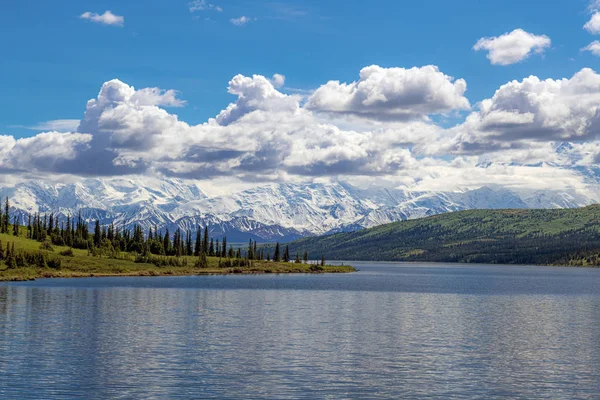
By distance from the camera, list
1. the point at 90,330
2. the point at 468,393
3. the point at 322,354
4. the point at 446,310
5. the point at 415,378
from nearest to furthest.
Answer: the point at 468,393, the point at 415,378, the point at 322,354, the point at 90,330, the point at 446,310

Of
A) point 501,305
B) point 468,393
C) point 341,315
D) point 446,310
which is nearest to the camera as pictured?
point 468,393

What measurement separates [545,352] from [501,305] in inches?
2765

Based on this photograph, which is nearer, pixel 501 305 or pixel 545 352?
pixel 545 352

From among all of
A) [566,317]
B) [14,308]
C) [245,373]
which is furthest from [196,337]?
[566,317]

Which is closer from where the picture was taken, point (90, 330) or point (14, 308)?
point (90, 330)

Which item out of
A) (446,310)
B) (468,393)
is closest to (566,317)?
(446,310)

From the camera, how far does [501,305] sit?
495 ft

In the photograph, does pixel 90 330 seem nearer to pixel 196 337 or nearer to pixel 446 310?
pixel 196 337

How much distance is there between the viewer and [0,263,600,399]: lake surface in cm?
6100

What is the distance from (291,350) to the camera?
264 feet

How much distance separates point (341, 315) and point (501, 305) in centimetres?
4603

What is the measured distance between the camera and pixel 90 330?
95.0 m

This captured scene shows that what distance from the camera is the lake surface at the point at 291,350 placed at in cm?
6100

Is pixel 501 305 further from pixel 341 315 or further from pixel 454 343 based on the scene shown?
pixel 454 343
